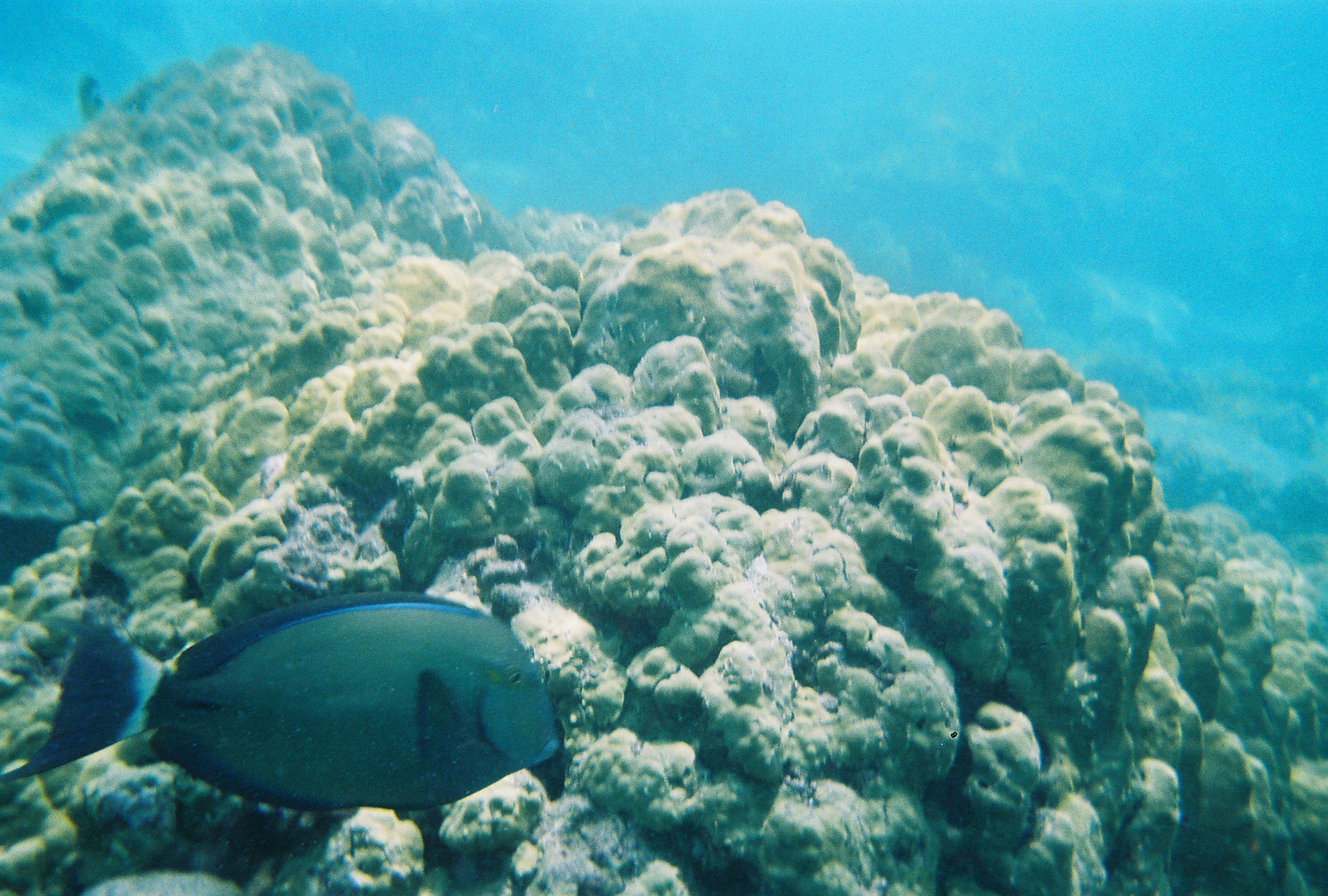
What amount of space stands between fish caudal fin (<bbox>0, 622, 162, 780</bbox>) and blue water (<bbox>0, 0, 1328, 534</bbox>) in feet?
97.7

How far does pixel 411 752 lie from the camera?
1381 mm

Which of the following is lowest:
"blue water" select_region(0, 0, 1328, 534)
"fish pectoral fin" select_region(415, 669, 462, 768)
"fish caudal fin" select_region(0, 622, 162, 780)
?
"fish caudal fin" select_region(0, 622, 162, 780)

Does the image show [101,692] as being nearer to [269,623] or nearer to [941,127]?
[269,623]

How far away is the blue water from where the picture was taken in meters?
29.0

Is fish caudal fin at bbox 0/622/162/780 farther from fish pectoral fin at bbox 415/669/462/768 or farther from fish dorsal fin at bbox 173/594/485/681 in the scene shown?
fish pectoral fin at bbox 415/669/462/768

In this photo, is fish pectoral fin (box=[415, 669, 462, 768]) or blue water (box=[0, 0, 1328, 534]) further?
blue water (box=[0, 0, 1328, 534])

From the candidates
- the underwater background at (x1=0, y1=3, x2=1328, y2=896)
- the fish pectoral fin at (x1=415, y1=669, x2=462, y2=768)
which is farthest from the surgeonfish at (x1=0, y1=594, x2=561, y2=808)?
the underwater background at (x1=0, y1=3, x2=1328, y2=896)

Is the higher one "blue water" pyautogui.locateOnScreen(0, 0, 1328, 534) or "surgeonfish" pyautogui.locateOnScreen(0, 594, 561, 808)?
"blue water" pyautogui.locateOnScreen(0, 0, 1328, 534)

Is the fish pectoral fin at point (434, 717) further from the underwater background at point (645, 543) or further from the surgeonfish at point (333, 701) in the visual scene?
the underwater background at point (645, 543)

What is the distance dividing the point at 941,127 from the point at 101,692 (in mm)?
39850

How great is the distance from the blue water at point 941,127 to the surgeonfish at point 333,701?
29.5 metres

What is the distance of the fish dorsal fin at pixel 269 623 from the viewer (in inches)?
52.9

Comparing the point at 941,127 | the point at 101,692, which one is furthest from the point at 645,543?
the point at 941,127

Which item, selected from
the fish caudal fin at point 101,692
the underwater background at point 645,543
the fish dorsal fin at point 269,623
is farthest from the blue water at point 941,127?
the fish caudal fin at point 101,692
